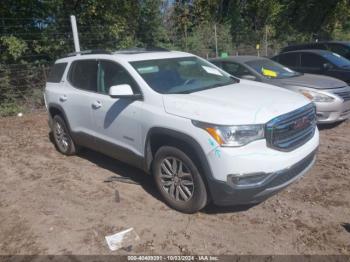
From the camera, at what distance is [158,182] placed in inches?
167

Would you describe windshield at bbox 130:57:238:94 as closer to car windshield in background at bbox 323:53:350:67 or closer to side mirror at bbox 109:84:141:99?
side mirror at bbox 109:84:141:99

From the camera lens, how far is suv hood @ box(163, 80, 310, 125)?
3531 mm

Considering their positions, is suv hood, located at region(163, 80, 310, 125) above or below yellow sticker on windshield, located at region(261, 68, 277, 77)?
above

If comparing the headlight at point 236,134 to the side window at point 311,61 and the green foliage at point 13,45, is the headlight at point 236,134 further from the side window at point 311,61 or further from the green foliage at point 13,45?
the green foliage at point 13,45

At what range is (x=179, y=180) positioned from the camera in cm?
399

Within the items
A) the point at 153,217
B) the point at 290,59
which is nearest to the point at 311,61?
the point at 290,59

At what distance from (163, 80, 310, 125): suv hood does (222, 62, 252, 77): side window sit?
3.18 meters

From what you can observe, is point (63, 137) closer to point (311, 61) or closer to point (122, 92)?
point (122, 92)

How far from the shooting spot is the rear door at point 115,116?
4340 millimetres

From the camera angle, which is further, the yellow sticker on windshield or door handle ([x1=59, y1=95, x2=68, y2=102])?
the yellow sticker on windshield

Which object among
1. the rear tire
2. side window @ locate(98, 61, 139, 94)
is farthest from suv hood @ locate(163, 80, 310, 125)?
the rear tire

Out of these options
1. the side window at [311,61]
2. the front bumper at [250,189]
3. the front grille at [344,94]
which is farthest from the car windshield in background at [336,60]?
the front bumper at [250,189]

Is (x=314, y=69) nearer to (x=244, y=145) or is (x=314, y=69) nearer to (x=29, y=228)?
(x=244, y=145)

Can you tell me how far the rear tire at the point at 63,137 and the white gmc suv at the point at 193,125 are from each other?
2.25 ft
